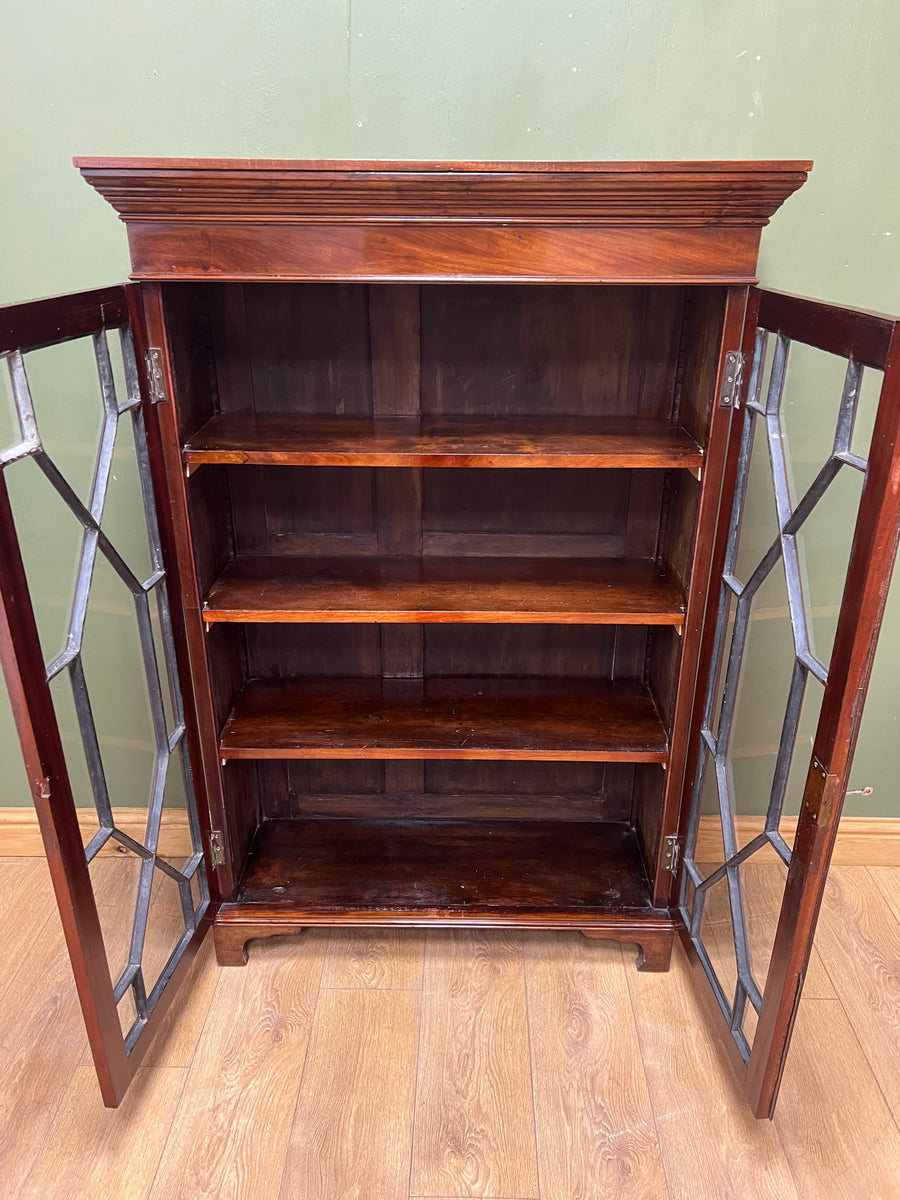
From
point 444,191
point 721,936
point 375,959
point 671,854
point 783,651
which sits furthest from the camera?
point 375,959

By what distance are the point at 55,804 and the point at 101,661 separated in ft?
1.65

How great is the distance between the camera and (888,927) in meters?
1.83

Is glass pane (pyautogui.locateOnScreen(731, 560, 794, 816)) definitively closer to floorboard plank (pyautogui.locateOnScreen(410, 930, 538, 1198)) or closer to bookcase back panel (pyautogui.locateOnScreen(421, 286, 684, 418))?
bookcase back panel (pyautogui.locateOnScreen(421, 286, 684, 418))

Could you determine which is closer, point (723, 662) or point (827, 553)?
point (827, 553)

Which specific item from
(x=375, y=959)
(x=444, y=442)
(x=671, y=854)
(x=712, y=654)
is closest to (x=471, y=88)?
(x=444, y=442)

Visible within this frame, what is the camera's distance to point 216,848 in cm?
163

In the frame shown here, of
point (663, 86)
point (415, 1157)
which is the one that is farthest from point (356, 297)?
point (415, 1157)

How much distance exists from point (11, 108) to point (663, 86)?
111 cm

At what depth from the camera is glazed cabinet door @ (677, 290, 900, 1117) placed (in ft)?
3.32

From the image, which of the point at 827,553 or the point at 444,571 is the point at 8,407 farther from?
the point at 827,553

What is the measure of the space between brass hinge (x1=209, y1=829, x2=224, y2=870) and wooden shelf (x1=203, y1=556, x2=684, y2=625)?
0.44 meters

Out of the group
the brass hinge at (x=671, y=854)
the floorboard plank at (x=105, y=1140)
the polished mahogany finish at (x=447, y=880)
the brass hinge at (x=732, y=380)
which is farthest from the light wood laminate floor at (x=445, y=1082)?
the brass hinge at (x=732, y=380)

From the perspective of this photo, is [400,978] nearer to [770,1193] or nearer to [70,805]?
[770,1193]

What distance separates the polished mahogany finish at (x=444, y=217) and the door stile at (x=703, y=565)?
97 mm
